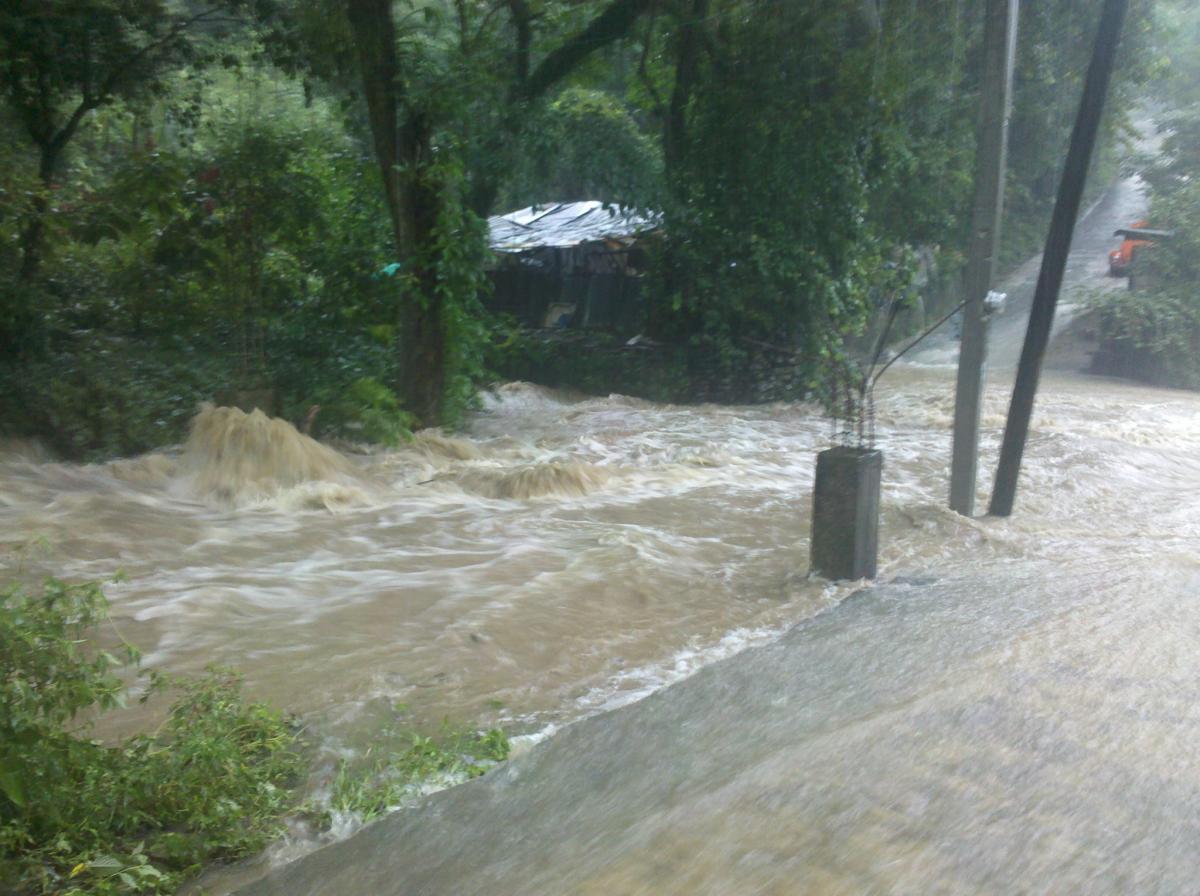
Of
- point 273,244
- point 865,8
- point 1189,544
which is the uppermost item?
point 865,8

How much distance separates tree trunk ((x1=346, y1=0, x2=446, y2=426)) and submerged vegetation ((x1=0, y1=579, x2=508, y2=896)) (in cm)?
874

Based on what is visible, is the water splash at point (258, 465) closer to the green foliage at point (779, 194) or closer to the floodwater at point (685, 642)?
the floodwater at point (685, 642)

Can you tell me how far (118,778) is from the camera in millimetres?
4152

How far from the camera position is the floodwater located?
13.1ft

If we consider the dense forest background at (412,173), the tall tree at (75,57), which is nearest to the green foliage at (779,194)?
the dense forest background at (412,173)

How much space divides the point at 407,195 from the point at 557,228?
11064mm

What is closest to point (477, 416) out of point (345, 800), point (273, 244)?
point (273, 244)

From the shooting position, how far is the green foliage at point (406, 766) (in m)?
4.47

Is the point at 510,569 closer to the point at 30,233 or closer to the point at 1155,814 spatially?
the point at 1155,814

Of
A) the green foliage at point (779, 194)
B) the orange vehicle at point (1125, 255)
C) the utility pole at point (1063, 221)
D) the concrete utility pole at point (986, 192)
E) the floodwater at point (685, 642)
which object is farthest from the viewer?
the orange vehicle at point (1125, 255)

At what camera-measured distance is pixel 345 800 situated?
4438 mm

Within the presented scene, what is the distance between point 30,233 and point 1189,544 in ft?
37.7

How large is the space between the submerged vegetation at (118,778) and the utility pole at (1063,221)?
6169 millimetres

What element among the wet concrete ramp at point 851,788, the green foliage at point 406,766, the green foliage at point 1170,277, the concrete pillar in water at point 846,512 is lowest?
the green foliage at point 406,766
